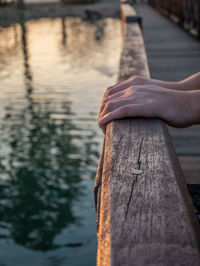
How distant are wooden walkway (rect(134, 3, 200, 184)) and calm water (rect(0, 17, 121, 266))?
144cm

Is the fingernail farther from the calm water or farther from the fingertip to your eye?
the calm water

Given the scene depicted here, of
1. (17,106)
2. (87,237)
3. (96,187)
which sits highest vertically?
(96,187)

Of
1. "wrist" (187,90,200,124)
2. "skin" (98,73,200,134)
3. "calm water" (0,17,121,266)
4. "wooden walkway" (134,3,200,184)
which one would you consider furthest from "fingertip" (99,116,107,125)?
"calm water" (0,17,121,266)

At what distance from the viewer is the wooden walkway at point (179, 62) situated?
3.04 m

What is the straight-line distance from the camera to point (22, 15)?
28.1m

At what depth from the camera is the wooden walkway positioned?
3045 mm

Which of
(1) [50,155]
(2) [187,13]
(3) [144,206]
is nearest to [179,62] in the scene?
(1) [50,155]

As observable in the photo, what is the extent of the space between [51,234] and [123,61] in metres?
2.15

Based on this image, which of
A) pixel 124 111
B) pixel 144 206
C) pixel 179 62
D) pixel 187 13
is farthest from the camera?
pixel 187 13

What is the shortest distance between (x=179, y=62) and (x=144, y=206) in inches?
234

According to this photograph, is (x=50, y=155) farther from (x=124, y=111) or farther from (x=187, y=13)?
(x=187, y=13)

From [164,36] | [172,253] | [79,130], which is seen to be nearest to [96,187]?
[172,253]

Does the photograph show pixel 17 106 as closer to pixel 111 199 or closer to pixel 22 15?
pixel 111 199

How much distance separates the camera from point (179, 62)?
21.3 feet
